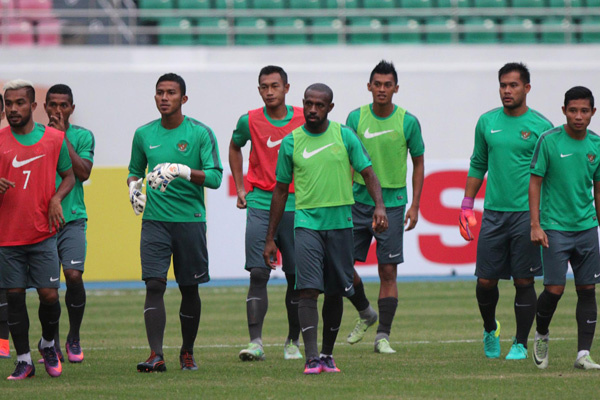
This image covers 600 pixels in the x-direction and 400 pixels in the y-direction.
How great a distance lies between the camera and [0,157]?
25.4 ft

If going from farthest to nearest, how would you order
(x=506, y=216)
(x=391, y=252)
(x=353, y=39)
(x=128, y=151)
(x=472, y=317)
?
Result: (x=353, y=39) → (x=128, y=151) → (x=472, y=317) → (x=391, y=252) → (x=506, y=216)

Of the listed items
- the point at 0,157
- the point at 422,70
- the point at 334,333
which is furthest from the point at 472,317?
the point at 422,70

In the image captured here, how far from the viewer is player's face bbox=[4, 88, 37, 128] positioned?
25.3 ft

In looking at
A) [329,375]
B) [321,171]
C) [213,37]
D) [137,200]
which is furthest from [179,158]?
[213,37]

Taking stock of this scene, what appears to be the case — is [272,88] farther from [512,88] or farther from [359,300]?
[359,300]

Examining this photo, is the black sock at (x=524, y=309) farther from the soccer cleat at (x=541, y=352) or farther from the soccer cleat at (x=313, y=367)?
the soccer cleat at (x=313, y=367)

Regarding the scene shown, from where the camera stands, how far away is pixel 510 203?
8.78 meters

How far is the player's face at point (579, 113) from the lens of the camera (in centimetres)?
800

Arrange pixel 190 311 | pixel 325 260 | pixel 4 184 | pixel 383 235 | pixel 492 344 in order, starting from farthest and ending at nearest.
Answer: pixel 383 235, pixel 492 344, pixel 190 311, pixel 325 260, pixel 4 184

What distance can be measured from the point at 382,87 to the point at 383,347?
2410mm

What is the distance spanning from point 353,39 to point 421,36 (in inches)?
65.7

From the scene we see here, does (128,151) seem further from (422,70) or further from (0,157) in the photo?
(0,157)

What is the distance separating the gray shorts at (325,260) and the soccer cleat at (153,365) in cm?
129

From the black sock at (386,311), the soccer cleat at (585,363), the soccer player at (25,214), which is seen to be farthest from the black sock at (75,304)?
the soccer cleat at (585,363)
